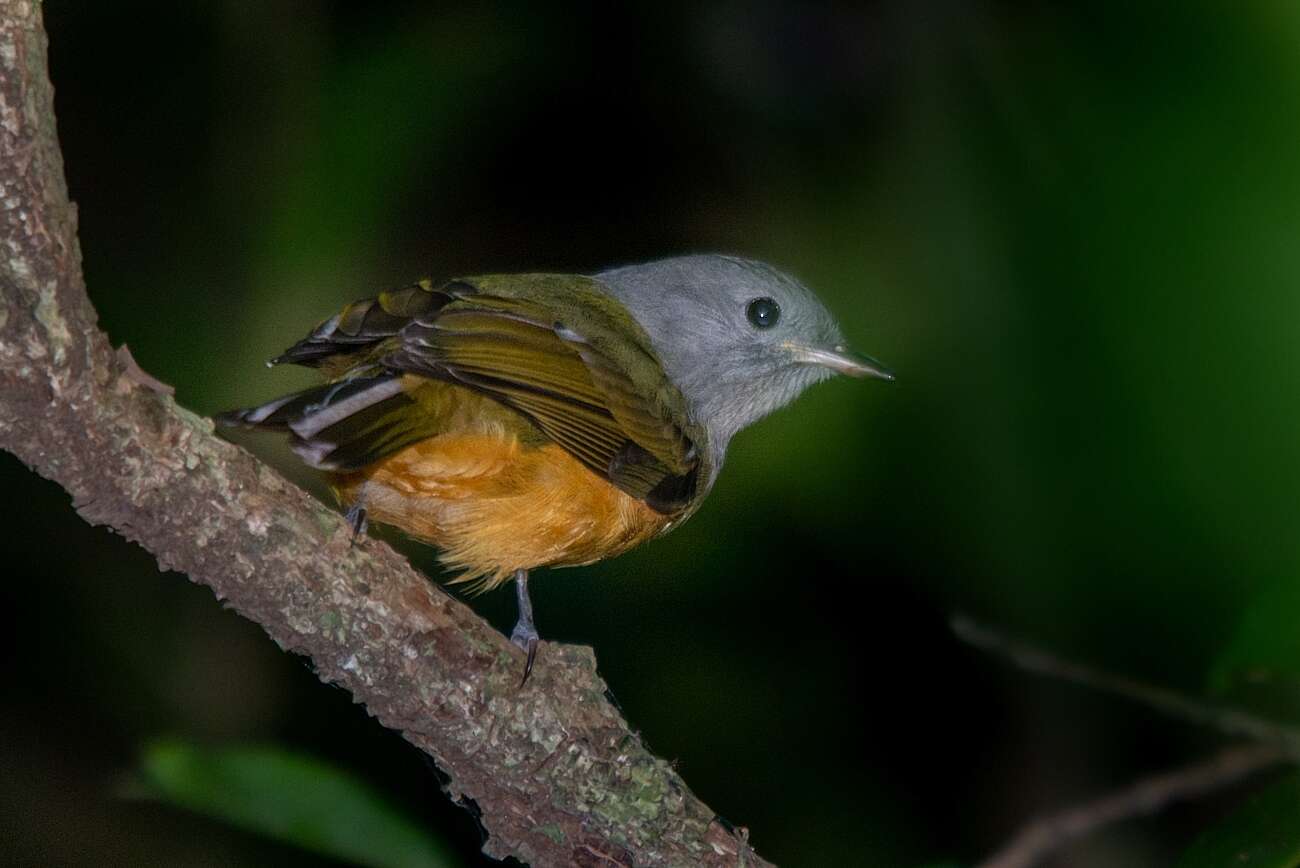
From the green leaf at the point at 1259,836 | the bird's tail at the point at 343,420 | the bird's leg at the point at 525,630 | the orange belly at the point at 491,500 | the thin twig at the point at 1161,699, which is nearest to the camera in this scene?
the green leaf at the point at 1259,836

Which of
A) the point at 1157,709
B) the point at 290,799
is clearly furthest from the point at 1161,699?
the point at 290,799

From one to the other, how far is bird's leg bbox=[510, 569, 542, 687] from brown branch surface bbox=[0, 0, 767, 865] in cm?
4

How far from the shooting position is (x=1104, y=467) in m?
4.14

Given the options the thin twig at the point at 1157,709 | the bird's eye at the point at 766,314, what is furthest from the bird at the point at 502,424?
the thin twig at the point at 1157,709

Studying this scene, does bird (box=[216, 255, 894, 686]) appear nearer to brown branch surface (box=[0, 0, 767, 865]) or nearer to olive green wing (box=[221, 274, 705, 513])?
olive green wing (box=[221, 274, 705, 513])

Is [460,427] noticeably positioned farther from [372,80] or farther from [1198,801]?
[1198,801]

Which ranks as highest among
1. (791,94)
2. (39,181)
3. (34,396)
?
(791,94)

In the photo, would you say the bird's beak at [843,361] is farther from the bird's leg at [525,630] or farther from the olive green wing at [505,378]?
the bird's leg at [525,630]

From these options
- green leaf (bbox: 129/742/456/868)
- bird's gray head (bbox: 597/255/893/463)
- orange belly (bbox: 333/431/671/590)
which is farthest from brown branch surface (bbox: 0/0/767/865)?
bird's gray head (bbox: 597/255/893/463)

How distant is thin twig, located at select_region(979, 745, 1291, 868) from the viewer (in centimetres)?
333

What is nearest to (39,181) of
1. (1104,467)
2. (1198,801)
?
(1104,467)

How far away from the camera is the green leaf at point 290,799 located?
3.32 m

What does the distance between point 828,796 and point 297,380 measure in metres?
2.39

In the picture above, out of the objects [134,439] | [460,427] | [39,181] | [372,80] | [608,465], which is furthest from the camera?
[372,80]
